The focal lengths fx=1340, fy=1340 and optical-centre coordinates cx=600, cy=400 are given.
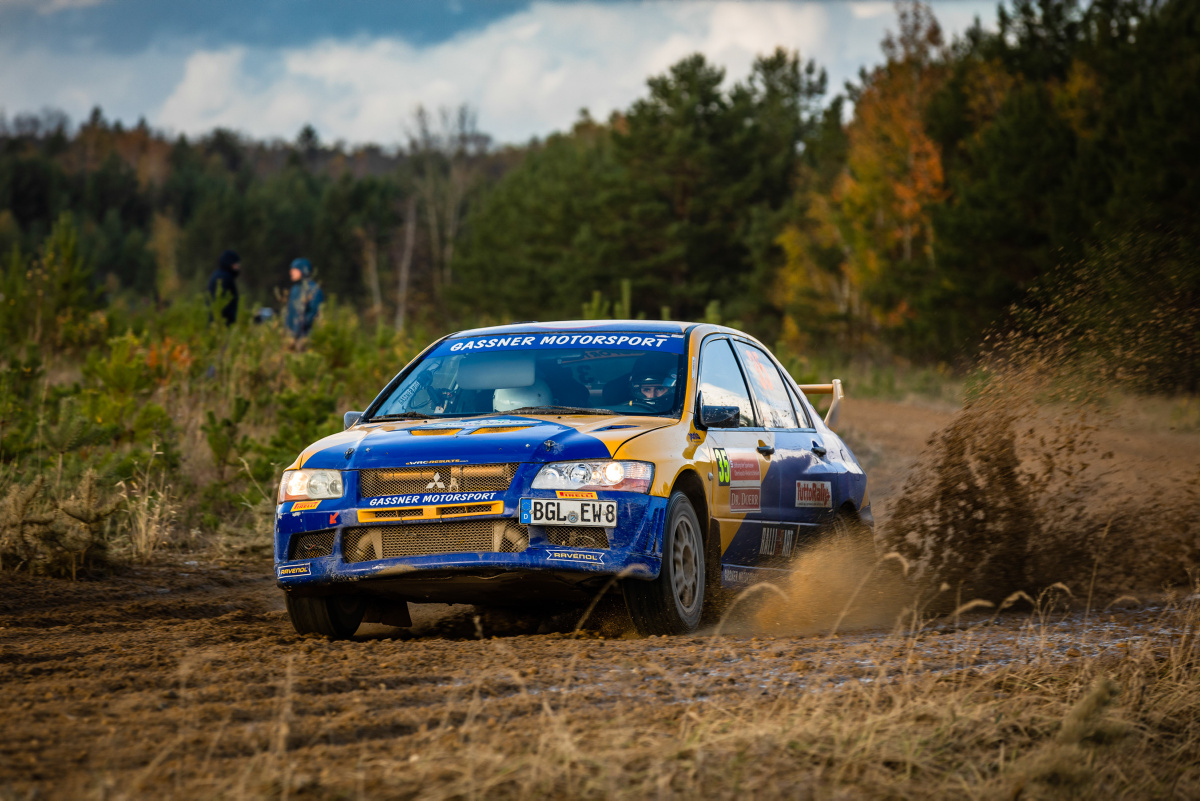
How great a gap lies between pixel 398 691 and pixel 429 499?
1.50 m

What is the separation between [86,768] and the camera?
347cm

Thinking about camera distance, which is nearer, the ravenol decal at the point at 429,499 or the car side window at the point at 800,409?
the ravenol decal at the point at 429,499

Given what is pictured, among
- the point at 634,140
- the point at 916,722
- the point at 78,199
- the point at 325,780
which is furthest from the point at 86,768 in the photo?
the point at 78,199

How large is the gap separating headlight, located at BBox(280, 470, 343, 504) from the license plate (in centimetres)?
90

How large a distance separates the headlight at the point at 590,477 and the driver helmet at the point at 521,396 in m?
0.97

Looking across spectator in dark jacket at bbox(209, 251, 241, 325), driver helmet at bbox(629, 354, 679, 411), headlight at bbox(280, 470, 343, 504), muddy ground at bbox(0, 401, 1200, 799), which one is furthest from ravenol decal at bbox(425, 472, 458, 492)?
spectator in dark jacket at bbox(209, 251, 241, 325)

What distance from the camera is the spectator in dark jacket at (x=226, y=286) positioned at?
15.8 meters

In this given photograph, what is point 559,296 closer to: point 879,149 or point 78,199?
point 879,149

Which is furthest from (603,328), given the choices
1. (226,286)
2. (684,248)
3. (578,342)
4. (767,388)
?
(684,248)

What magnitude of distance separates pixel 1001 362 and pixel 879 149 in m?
41.5

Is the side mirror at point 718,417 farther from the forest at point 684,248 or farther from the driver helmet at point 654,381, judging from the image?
the forest at point 684,248

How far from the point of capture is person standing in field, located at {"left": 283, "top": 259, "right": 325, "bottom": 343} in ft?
50.9

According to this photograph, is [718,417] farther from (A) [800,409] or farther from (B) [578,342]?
(A) [800,409]

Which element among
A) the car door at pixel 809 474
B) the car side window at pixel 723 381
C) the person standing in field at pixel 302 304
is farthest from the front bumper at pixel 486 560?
the person standing in field at pixel 302 304
